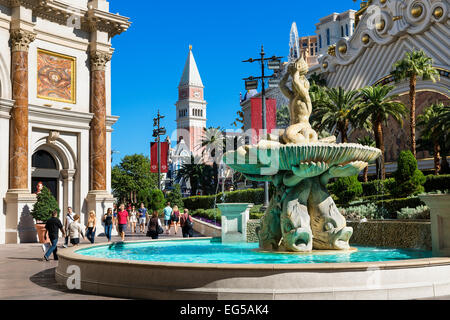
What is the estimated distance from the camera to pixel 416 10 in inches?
1855

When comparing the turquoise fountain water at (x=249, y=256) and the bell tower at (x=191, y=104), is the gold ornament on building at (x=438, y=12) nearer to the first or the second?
the turquoise fountain water at (x=249, y=256)

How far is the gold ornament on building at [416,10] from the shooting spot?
46.7 meters

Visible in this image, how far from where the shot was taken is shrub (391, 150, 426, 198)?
25.6 m

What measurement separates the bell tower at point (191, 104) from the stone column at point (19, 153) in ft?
461

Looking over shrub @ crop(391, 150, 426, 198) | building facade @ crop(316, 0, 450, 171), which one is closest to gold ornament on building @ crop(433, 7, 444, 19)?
building facade @ crop(316, 0, 450, 171)

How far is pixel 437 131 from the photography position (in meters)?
33.7

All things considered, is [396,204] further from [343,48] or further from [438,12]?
[343,48]

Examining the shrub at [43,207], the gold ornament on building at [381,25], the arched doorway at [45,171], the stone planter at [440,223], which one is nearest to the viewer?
the stone planter at [440,223]

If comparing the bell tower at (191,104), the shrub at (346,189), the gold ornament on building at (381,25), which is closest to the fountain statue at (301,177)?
the shrub at (346,189)

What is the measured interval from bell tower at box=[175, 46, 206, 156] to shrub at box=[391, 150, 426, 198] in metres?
140
